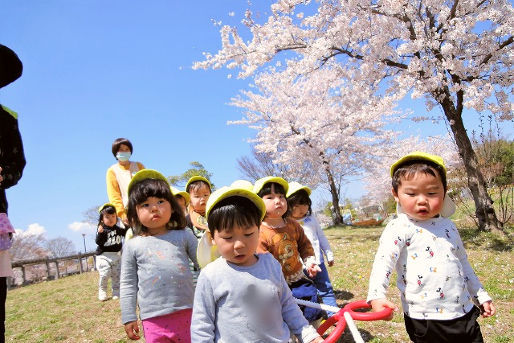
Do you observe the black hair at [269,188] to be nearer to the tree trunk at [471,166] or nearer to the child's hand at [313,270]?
the child's hand at [313,270]

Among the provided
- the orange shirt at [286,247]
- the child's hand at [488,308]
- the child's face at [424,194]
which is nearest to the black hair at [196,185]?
the orange shirt at [286,247]

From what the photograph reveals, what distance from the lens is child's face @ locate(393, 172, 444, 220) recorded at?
2.20 metres

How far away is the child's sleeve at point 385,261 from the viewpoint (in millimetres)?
2119

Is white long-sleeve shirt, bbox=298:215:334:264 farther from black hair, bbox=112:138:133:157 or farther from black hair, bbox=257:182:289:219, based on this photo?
black hair, bbox=112:138:133:157

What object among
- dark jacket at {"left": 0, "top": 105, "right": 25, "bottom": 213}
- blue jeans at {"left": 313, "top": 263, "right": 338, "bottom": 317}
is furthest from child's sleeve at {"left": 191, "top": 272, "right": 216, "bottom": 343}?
blue jeans at {"left": 313, "top": 263, "right": 338, "bottom": 317}

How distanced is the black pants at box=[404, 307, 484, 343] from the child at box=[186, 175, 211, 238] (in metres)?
2.46

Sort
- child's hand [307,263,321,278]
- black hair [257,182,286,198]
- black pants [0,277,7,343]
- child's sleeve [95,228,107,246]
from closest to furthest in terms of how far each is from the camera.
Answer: black pants [0,277,7,343] < child's hand [307,263,321,278] < black hair [257,182,286,198] < child's sleeve [95,228,107,246]

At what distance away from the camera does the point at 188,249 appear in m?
2.62

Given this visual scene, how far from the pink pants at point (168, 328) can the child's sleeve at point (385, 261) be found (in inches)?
50.5

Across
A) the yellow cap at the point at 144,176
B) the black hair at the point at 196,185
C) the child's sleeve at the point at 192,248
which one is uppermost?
the yellow cap at the point at 144,176

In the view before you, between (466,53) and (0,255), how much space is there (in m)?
10.5

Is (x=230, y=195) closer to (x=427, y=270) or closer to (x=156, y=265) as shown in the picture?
(x=156, y=265)

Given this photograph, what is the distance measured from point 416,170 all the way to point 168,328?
6.56 ft

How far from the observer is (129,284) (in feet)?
8.05
